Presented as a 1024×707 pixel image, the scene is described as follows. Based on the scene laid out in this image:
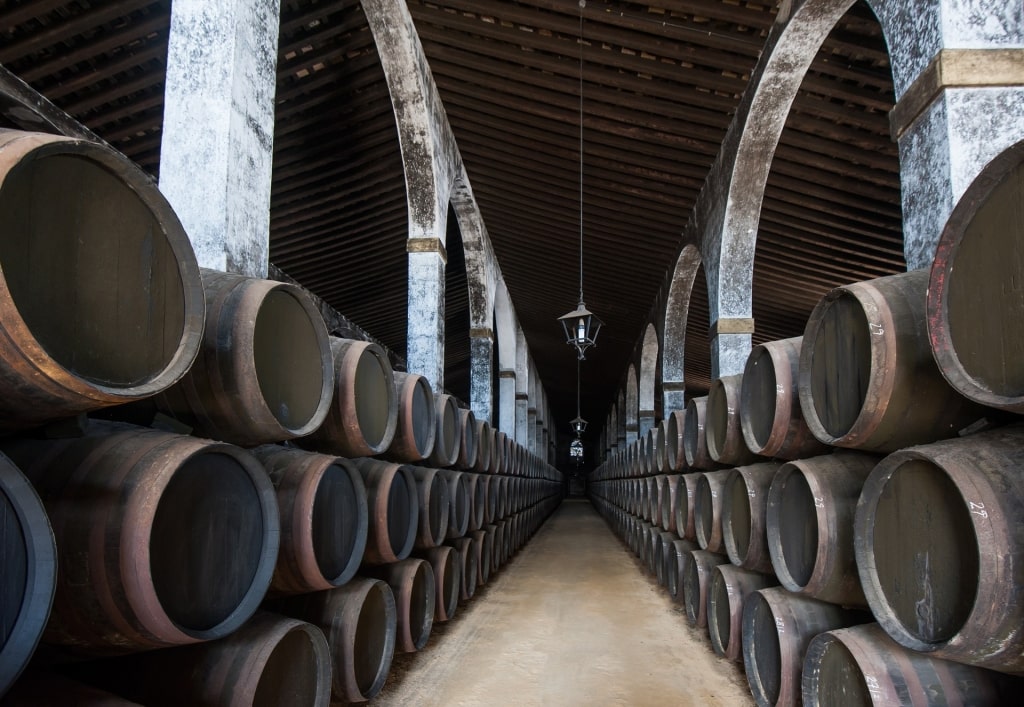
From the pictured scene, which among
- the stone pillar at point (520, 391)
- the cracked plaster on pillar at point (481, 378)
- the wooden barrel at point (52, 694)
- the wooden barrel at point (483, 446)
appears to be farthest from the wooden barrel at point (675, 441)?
the stone pillar at point (520, 391)

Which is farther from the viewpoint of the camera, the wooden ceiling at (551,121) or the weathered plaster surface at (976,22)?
the wooden ceiling at (551,121)

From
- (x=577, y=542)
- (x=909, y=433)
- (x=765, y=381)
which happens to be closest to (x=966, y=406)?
(x=909, y=433)

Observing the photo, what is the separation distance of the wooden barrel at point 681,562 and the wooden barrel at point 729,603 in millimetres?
1119

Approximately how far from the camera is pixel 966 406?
87.8 inches

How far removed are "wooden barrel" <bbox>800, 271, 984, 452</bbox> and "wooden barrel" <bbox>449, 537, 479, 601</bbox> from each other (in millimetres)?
3972

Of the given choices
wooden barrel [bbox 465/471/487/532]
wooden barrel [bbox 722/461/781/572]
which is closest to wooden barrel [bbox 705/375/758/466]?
wooden barrel [bbox 722/461/781/572]

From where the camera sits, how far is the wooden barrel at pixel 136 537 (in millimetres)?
1640

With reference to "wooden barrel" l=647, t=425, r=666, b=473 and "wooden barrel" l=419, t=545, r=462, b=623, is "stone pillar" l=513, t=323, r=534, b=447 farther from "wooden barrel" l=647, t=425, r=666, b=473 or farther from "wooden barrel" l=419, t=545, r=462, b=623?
"wooden barrel" l=419, t=545, r=462, b=623

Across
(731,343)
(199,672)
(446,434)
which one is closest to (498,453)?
(446,434)

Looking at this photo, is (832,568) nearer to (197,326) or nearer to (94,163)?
(197,326)

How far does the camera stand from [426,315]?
24.0 ft

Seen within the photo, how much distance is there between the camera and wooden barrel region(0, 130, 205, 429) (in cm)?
140

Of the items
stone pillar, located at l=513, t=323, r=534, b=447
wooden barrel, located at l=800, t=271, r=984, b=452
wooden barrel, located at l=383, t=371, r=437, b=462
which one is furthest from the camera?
stone pillar, located at l=513, t=323, r=534, b=447

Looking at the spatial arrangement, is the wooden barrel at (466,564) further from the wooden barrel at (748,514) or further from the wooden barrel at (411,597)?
the wooden barrel at (748,514)
